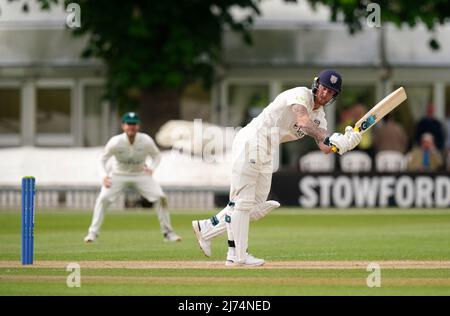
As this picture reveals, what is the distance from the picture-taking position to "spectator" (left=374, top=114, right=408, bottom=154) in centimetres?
2562

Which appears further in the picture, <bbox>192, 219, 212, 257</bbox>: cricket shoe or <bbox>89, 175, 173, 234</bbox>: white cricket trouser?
<bbox>89, 175, 173, 234</bbox>: white cricket trouser

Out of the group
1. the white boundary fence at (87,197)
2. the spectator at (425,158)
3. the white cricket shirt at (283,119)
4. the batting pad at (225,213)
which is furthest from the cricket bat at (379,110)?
the spectator at (425,158)

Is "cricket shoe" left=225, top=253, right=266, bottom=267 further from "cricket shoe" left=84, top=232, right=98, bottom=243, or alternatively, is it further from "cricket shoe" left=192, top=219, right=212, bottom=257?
"cricket shoe" left=84, top=232, right=98, bottom=243

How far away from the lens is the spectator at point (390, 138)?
25.6 m

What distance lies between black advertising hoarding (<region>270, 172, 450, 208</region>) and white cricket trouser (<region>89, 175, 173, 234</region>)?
6992 mm

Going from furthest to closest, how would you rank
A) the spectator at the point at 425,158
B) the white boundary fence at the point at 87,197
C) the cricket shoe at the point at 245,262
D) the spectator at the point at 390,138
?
the spectator at the point at 390,138 < the spectator at the point at 425,158 < the white boundary fence at the point at 87,197 < the cricket shoe at the point at 245,262

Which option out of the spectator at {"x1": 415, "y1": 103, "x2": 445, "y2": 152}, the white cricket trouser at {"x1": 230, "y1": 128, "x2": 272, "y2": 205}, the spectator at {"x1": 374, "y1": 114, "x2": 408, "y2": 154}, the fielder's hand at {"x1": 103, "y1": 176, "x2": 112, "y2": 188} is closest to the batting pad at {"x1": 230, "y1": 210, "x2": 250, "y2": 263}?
the white cricket trouser at {"x1": 230, "y1": 128, "x2": 272, "y2": 205}

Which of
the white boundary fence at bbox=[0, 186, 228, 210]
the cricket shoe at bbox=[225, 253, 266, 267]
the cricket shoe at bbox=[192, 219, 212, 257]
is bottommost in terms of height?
the white boundary fence at bbox=[0, 186, 228, 210]

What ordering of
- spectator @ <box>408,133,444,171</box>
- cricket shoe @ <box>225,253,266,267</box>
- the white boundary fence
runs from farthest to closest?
1. spectator @ <box>408,133,444,171</box>
2. the white boundary fence
3. cricket shoe @ <box>225,253,266,267</box>

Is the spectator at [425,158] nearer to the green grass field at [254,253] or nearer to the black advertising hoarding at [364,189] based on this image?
the black advertising hoarding at [364,189]

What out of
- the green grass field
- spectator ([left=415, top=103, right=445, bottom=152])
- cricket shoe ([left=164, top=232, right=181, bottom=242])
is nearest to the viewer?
the green grass field

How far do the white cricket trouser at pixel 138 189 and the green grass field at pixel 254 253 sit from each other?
264 mm

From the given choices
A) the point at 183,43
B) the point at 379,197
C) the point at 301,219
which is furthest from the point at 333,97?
the point at 183,43

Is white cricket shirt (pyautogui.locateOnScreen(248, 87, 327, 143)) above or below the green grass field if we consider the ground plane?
above
